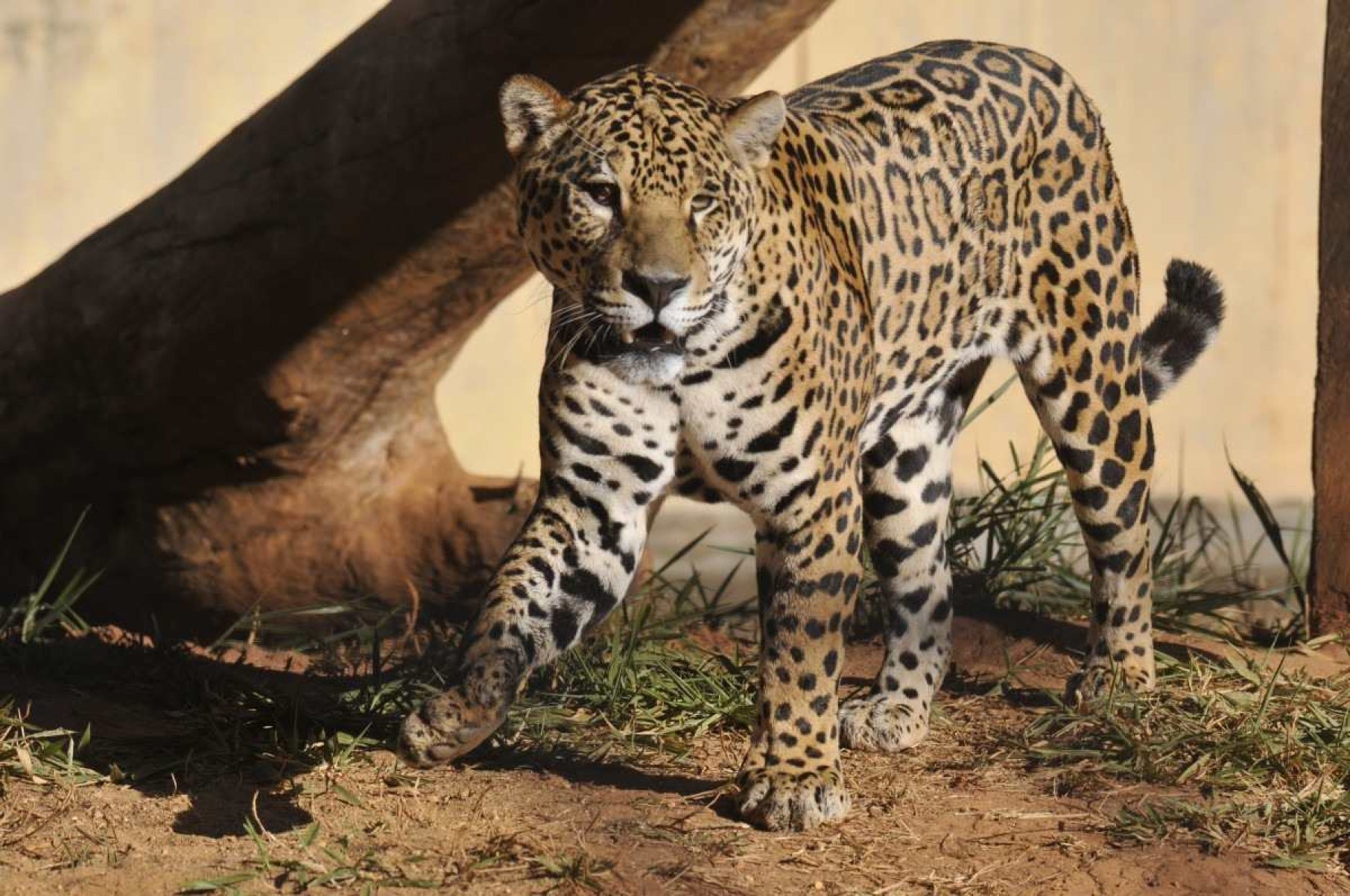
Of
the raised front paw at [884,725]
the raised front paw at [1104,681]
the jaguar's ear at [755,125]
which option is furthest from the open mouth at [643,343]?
the raised front paw at [1104,681]

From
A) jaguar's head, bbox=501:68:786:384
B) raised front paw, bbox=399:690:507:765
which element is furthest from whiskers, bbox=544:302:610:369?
raised front paw, bbox=399:690:507:765

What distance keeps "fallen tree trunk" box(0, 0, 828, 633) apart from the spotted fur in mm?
1227

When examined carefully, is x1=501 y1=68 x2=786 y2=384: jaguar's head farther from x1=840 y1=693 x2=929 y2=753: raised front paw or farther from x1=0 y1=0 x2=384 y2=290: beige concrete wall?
x1=0 y1=0 x2=384 y2=290: beige concrete wall

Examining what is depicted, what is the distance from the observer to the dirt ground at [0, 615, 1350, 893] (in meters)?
4.80

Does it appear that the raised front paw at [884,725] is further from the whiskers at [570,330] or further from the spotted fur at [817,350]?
the whiskers at [570,330]

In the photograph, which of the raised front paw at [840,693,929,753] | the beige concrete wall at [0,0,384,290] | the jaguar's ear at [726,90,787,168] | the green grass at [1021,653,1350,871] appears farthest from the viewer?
the beige concrete wall at [0,0,384,290]

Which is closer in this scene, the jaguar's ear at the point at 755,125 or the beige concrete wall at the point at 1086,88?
the jaguar's ear at the point at 755,125

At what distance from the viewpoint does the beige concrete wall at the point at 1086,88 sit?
37.0ft

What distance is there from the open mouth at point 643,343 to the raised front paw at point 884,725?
5.58ft

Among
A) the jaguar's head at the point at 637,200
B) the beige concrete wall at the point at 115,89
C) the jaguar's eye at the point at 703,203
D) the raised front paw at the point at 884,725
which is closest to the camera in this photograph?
the jaguar's head at the point at 637,200

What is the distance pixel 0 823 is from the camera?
16.7ft

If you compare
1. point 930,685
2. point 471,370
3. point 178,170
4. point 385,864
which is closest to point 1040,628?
point 930,685

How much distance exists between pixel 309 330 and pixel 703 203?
3.35 meters

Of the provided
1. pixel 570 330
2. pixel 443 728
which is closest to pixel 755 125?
pixel 570 330
